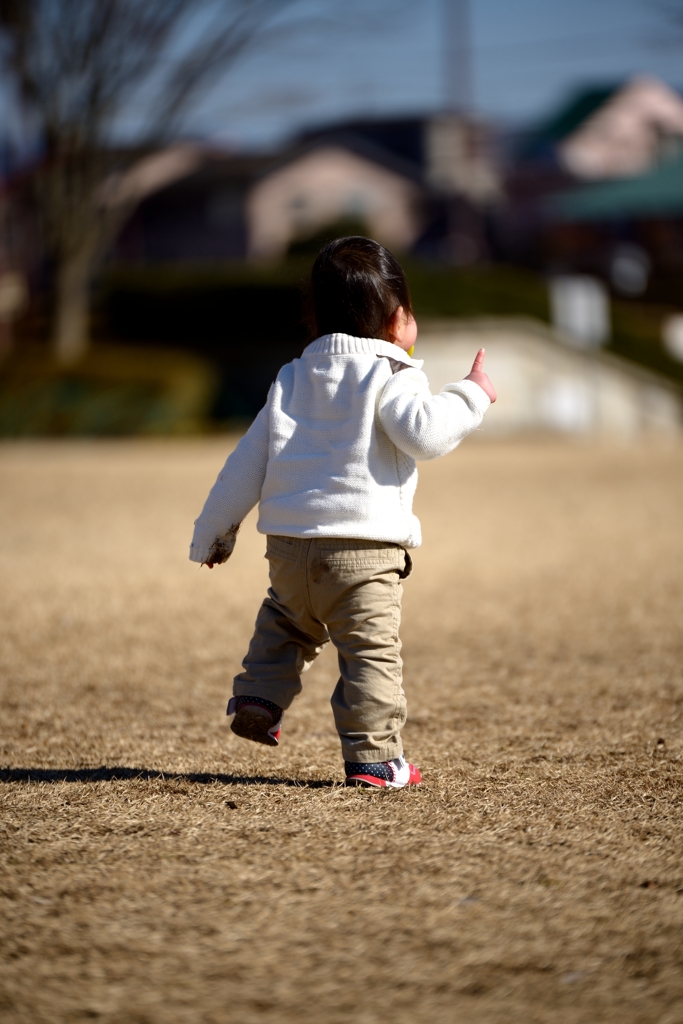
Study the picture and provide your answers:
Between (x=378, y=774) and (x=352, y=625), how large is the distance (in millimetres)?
347

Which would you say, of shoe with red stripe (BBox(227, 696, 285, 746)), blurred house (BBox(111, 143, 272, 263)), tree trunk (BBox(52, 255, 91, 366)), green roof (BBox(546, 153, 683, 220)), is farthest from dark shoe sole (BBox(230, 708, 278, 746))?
blurred house (BBox(111, 143, 272, 263))

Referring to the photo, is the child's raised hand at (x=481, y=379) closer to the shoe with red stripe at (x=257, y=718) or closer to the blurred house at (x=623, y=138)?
the shoe with red stripe at (x=257, y=718)

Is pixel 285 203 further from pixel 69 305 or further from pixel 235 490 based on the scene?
pixel 235 490

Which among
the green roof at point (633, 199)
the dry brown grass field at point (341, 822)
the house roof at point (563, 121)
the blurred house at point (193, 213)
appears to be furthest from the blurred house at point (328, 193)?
the dry brown grass field at point (341, 822)

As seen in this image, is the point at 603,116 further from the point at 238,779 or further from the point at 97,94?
the point at 238,779

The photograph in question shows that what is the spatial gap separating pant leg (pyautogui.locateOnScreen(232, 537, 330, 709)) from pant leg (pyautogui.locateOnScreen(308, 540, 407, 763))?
0.05 metres

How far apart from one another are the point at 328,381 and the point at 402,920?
124 centimetres

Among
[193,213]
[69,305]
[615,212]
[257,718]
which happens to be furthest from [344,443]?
[193,213]

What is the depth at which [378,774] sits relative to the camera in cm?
262

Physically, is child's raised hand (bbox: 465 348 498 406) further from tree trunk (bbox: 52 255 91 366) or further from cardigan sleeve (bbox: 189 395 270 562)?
tree trunk (bbox: 52 255 91 366)

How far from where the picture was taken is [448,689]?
3.89m

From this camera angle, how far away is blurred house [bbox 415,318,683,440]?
18953mm

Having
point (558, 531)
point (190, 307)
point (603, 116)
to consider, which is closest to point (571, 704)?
point (558, 531)

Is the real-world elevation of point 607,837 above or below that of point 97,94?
below
